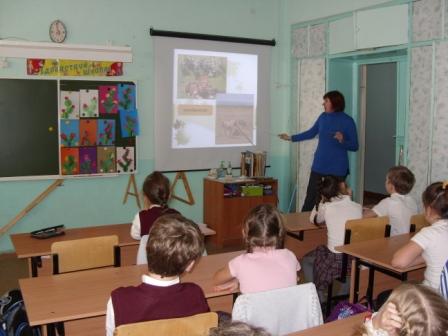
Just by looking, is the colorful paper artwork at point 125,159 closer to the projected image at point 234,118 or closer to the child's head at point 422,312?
the projected image at point 234,118

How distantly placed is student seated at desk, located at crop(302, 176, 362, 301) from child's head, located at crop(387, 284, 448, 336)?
88.1 inches

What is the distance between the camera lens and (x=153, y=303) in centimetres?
190

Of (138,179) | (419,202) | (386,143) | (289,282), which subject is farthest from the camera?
(386,143)

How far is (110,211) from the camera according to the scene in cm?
592

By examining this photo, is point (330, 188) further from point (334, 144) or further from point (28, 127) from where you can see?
point (28, 127)

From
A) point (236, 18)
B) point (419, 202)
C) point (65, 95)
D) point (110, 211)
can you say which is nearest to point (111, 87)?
point (65, 95)

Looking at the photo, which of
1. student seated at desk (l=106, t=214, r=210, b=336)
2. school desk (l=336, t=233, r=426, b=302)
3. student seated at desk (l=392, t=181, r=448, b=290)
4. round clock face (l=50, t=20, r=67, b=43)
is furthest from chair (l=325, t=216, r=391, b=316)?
round clock face (l=50, t=20, r=67, b=43)

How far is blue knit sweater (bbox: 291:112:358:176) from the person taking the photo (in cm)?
570

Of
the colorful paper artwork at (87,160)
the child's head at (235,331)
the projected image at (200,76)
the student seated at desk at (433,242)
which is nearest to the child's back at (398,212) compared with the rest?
the student seated at desk at (433,242)

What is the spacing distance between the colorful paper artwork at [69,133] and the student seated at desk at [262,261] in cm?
340

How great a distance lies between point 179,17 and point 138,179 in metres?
1.95

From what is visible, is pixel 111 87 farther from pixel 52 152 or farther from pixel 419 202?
pixel 419 202

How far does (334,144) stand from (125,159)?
7.69ft

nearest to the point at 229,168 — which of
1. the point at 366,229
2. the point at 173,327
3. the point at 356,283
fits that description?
the point at 366,229
